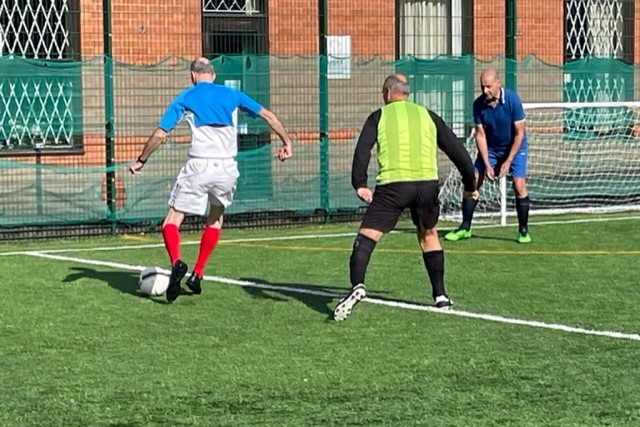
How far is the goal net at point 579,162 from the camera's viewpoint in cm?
2014

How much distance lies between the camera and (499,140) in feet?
50.8

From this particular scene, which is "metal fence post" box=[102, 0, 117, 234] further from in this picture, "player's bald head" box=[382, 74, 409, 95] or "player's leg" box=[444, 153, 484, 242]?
"player's bald head" box=[382, 74, 409, 95]

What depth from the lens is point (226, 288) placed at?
1198 centimetres

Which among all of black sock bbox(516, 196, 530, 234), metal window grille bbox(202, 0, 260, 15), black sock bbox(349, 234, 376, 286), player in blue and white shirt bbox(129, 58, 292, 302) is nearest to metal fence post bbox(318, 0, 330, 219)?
metal window grille bbox(202, 0, 260, 15)

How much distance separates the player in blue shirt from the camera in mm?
15203

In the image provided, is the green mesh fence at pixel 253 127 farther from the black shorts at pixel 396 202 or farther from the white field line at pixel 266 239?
the black shorts at pixel 396 202

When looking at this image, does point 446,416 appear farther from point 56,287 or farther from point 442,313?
point 56,287

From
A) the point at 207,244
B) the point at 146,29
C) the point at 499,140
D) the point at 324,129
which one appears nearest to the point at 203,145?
the point at 207,244

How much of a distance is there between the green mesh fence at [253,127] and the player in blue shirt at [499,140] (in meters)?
3.35

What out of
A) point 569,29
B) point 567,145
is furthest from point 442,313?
point 569,29

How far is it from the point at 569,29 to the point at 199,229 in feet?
29.4

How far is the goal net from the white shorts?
8935 mm

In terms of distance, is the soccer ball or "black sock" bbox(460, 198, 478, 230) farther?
"black sock" bbox(460, 198, 478, 230)

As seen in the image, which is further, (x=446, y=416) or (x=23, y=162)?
(x=23, y=162)
